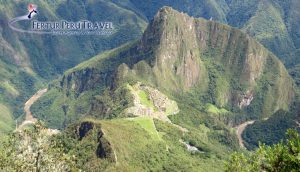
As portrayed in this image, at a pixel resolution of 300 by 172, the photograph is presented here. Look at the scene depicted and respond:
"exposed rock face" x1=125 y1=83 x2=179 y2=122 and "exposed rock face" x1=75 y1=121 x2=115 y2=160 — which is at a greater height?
"exposed rock face" x1=125 y1=83 x2=179 y2=122

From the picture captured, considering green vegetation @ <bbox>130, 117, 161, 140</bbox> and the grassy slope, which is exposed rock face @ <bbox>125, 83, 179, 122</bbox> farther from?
the grassy slope

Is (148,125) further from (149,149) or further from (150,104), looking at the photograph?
(150,104)

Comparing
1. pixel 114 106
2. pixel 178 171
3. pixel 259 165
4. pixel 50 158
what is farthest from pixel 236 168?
pixel 114 106

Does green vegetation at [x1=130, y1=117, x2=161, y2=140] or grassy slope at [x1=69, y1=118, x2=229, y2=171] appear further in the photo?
green vegetation at [x1=130, y1=117, x2=161, y2=140]

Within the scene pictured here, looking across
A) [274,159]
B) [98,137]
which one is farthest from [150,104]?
[274,159]

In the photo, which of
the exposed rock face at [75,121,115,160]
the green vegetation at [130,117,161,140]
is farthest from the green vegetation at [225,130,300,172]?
the green vegetation at [130,117,161,140]

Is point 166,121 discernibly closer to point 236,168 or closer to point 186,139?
point 186,139

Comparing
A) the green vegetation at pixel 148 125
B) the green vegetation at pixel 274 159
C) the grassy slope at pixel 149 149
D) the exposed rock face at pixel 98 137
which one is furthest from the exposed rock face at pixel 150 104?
the green vegetation at pixel 274 159

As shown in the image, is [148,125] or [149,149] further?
[148,125]

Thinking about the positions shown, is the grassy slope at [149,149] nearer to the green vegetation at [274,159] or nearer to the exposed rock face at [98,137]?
the exposed rock face at [98,137]

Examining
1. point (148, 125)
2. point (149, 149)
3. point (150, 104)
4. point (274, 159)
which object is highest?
point (274, 159)
